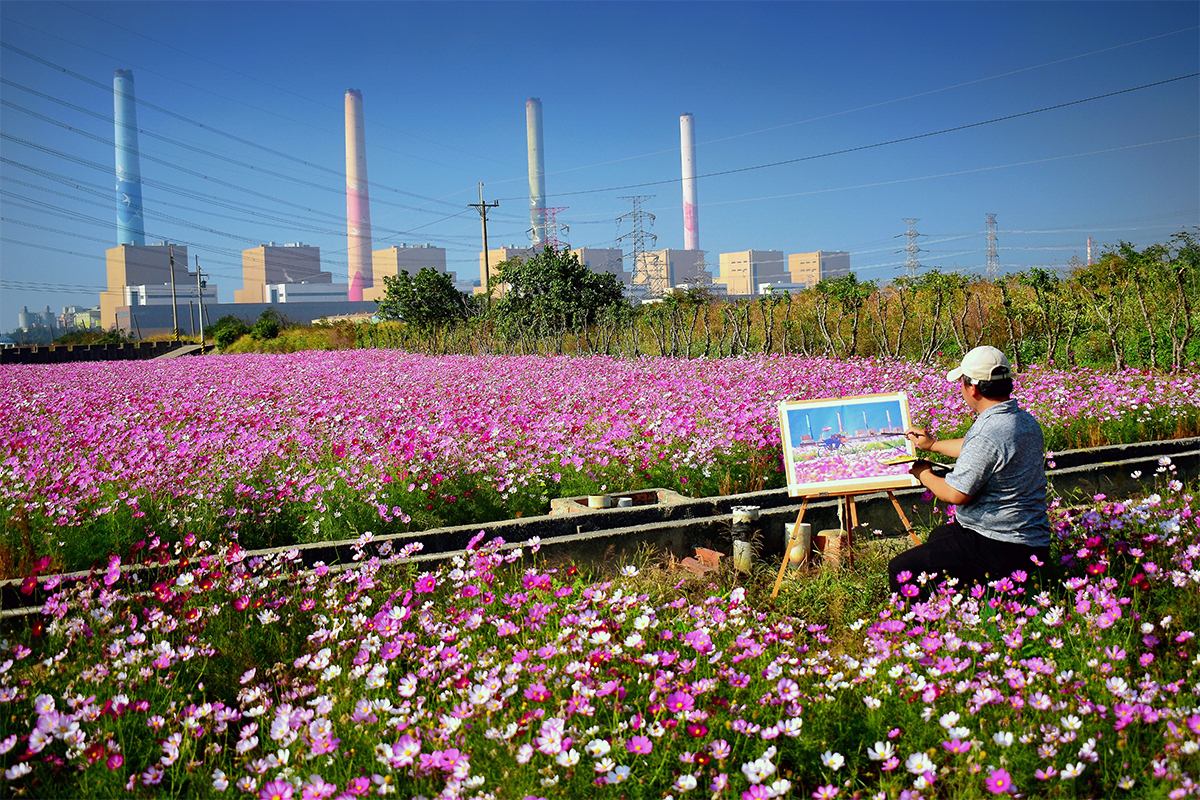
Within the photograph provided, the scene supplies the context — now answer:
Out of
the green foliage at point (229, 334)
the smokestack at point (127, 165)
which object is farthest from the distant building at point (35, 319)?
the green foliage at point (229, 334)

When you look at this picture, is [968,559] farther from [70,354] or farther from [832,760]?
[70,354]

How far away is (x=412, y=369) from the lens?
1678cm

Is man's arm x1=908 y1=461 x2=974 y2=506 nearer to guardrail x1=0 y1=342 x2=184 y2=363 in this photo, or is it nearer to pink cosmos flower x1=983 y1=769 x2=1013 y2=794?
pink cosmos flower x1=983 y1=769 x2=1013 y2=794

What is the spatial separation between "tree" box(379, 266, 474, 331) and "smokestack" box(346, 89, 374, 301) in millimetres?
83203

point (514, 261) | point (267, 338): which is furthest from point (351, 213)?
point (514, 261)

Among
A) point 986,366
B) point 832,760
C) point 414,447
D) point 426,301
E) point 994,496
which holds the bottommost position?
point 832,760

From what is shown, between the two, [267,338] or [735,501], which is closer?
[735,501]

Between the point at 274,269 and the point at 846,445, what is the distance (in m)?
119

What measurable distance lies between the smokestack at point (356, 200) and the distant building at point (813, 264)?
69.9 meters

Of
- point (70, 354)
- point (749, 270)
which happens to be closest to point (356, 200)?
point (749, 270)

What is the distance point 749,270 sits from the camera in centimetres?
13550

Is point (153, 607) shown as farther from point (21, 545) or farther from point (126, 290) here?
point (126, 290)

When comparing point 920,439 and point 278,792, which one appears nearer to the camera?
point 278,792

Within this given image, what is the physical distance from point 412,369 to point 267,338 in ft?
86.9
